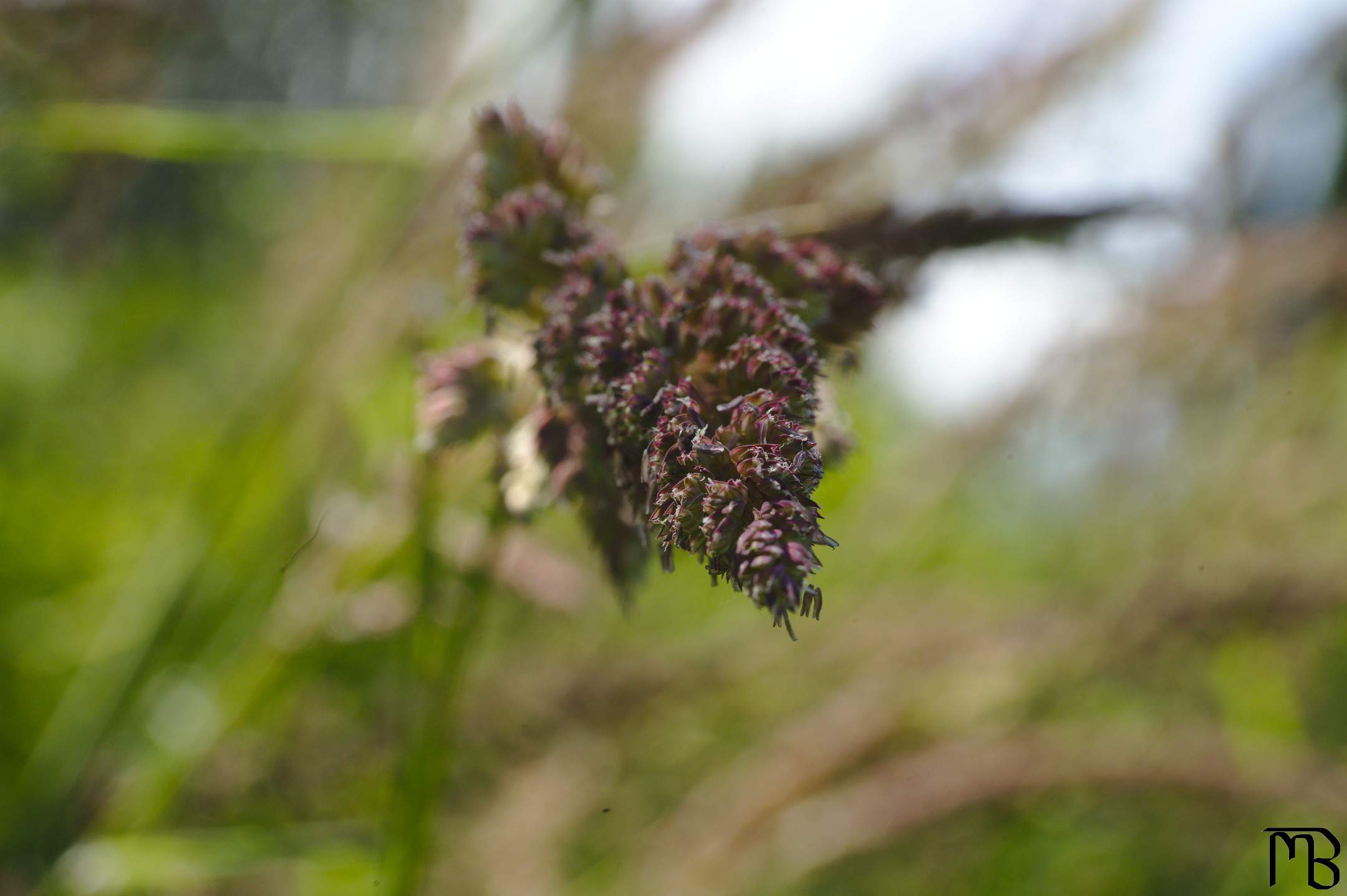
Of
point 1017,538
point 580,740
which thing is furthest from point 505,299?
point 1017,538

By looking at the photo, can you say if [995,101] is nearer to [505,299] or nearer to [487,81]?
[487,81]

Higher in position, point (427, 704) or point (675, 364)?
point (675, 364)

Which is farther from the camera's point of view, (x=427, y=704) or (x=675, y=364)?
(x=427, y=704)

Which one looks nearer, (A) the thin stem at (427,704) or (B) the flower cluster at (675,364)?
(B) the flower cluster at (675,364)

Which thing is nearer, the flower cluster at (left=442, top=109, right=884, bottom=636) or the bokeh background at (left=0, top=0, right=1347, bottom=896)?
the flower cluster at (left=442, top=109, right=884, bottom=636)

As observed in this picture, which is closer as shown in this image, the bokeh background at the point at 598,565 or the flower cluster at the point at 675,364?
the flower cluster at the point at 675,364
